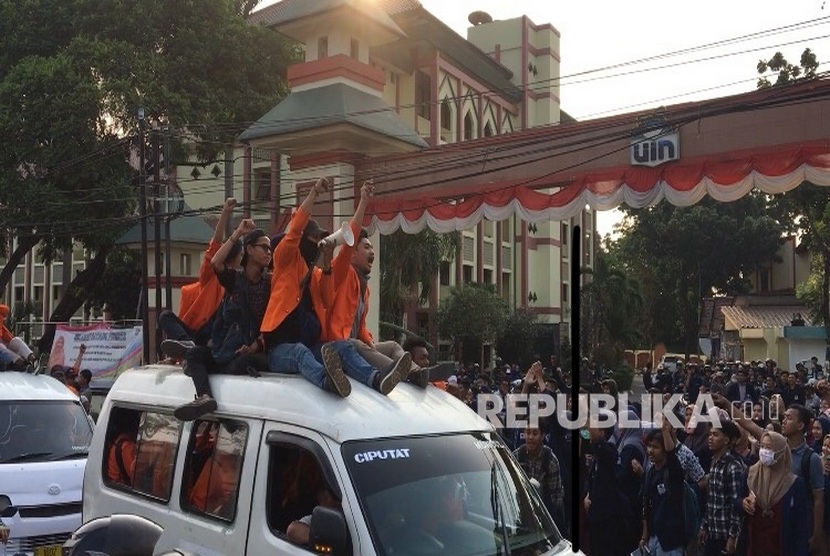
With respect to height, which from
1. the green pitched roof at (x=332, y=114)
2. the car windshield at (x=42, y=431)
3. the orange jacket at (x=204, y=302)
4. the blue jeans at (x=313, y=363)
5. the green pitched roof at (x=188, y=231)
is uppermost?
the green pitched roof at (x=332, y=114)

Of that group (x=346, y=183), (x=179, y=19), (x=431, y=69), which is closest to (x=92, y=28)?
(x=179, y=19)

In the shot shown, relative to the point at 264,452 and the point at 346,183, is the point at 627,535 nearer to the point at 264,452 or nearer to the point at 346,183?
the point at 264,452

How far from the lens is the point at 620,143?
13062 millimetres

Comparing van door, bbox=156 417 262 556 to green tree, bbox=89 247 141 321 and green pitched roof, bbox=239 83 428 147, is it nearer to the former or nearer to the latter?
green pitched roof, bbox=239 83 428 147

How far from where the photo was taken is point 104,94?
2181 centimetres

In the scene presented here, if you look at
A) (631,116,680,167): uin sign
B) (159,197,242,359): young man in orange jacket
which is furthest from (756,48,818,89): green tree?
(159,197,242,359): young man in orange jacket

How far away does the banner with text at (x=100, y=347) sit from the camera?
17094 millimetres

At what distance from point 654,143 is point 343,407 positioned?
9.69 m

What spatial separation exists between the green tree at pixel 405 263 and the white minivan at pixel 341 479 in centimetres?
2154

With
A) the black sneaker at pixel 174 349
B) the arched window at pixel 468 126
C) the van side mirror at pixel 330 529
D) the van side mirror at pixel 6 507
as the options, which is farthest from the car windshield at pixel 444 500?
the arched window at pixel 468 126

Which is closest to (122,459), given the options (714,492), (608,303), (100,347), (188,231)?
(714,492)

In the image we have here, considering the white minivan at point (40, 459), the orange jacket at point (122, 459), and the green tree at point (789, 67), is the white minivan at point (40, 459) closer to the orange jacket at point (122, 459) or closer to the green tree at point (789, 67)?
the orange jacket at point (122, 459)

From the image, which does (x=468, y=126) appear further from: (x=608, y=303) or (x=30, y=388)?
(x=30, y=388)

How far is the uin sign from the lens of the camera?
495 inches
